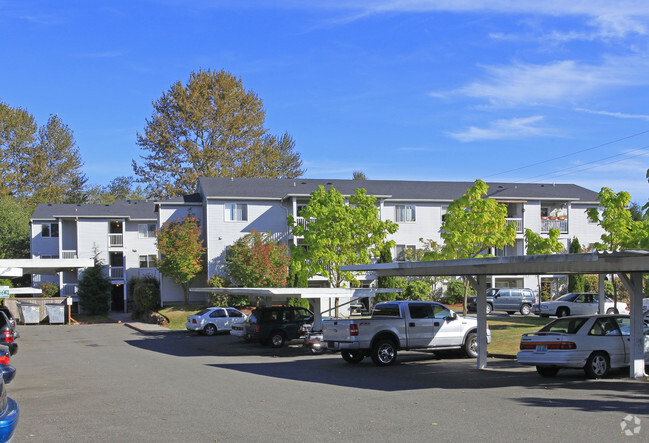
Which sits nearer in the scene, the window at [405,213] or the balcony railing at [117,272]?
the window at [405,213]

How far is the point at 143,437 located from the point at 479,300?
36.6 feet

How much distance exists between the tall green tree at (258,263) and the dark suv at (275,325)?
12665 millimetres

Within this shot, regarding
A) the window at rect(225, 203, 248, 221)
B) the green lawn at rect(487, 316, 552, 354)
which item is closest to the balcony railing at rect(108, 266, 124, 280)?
the window at rect(225, 203, 248, 221)

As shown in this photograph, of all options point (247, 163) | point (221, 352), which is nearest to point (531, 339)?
point (221, 352)

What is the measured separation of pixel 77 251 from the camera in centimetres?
5231

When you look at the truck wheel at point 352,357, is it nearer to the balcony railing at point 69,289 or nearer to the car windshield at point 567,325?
the car windshield at point 567,325

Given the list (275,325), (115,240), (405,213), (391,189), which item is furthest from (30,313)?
(391,189)

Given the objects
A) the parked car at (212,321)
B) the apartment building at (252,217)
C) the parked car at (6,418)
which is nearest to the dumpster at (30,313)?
the apartment building at (252,217)

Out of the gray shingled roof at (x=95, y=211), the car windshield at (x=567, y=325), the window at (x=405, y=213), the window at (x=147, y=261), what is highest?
the gray shingled roof at (x=95, y=211)

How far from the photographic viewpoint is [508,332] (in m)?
26.1

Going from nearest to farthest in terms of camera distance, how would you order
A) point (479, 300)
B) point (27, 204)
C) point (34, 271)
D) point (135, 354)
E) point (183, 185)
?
point (479, 300)
point (135, 354)
point (34, 271)
point (183, 185)
point (27, 204)

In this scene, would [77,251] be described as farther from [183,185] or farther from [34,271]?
[183,185]

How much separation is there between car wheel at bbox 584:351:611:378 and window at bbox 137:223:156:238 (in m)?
44.7

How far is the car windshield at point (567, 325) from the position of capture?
1516cm
